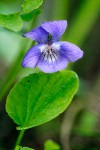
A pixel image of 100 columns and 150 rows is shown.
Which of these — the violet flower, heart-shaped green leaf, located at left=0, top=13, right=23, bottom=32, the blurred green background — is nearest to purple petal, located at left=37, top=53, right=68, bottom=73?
the violet flower

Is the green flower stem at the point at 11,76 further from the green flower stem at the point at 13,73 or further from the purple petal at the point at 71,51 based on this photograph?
the purple petal at the point at 71,51

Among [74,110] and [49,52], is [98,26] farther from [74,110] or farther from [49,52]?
[49,52]

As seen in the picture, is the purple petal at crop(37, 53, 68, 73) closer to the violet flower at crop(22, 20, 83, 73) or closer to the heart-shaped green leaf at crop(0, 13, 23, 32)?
the violet flower at crop(22, 20, 83, 73)

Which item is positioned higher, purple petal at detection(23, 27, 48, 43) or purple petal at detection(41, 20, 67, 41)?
purple petal at detection(41, 20, 67, 41)

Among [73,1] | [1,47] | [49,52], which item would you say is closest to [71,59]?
[49,52]

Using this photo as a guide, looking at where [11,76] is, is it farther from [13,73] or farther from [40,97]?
[40,97]

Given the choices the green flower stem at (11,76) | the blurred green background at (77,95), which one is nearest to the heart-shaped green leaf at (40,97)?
the green flower stem at (11,76)

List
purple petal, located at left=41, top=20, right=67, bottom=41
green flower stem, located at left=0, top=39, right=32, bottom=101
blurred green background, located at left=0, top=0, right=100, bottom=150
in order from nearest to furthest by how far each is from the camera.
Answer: purple petal, located at left=41, top=20, right=67, bottom=41 < green flower stem, located at left=0, top=39, right=32, bottom=101 < blurred green background, located at left=0, top=0, right=100, bottom=150
